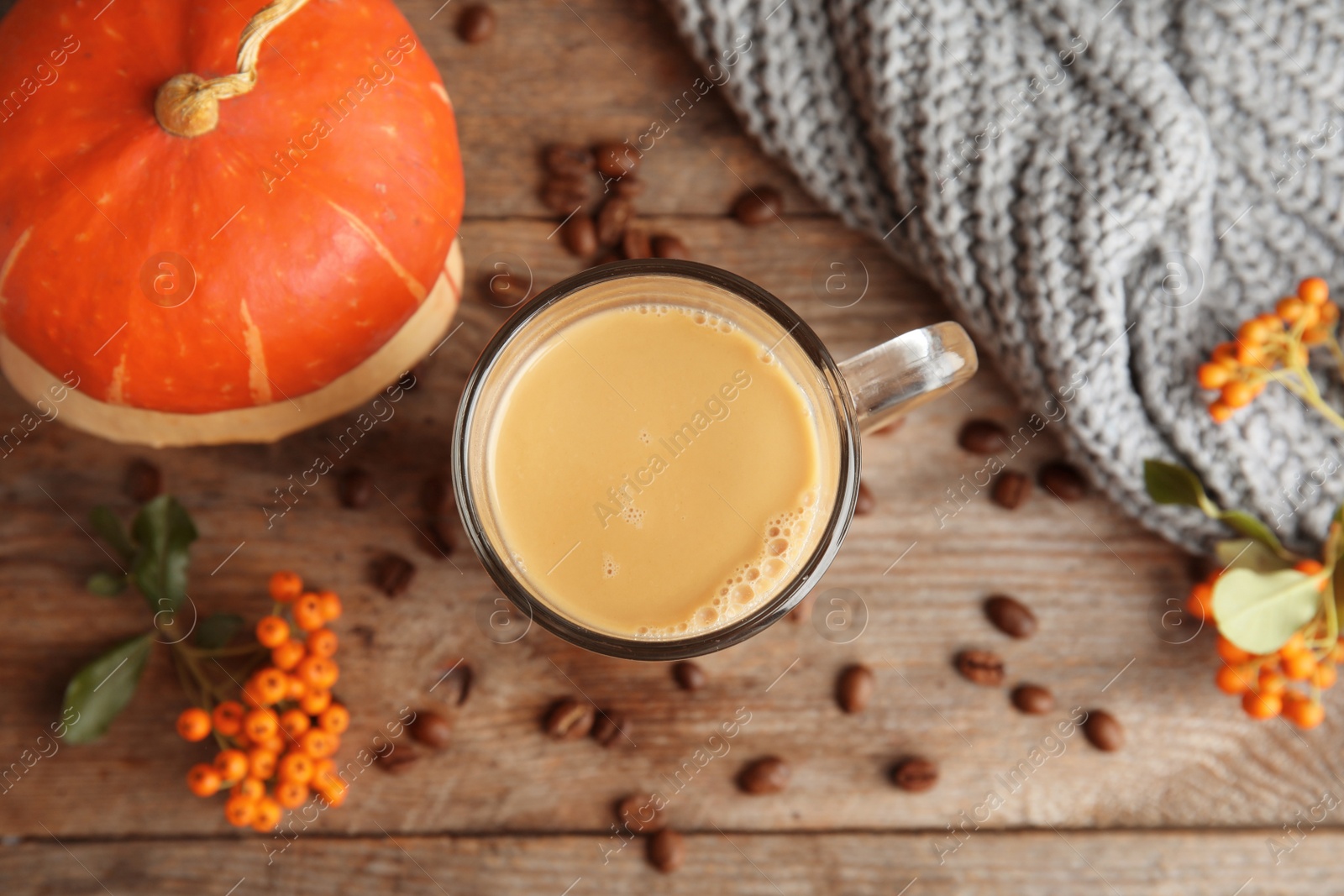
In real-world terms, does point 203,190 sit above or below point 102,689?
above

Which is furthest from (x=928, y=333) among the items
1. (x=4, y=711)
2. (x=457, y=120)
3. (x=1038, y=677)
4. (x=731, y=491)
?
(x=4, y=711)

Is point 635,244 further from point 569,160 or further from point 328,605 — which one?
point 328,605

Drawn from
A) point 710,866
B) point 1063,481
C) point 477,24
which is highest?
point 477,24

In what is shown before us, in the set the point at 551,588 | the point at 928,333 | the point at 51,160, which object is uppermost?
the point at 51,160

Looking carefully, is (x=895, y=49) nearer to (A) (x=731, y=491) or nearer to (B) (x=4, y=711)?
(A) (x=731, y=491)

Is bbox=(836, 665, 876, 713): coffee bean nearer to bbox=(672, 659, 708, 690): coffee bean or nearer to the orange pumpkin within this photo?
bbox=(672, 659, 708, 690): coffee bean

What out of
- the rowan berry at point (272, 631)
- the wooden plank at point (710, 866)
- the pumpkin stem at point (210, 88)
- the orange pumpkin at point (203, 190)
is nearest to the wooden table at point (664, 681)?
the wooden plank at point (710, 866)

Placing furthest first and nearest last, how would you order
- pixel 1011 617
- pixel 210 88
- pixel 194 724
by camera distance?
1. pixel 1011 617
2. pixel 194 724
3. pixel 210 88

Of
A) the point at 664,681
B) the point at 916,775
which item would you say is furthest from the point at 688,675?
the point at 916,775

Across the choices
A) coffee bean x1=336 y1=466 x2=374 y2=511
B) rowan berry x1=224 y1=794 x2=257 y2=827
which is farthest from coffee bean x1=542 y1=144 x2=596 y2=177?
rowan berry x1=224 y1=794 x2=257 y2=827
